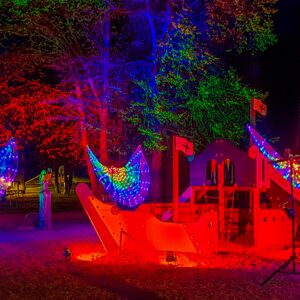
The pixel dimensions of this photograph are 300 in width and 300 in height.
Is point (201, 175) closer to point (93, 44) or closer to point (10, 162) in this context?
point (10, 162)

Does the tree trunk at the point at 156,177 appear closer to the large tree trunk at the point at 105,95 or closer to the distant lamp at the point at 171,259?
the large tree trunk at the point at 105,95

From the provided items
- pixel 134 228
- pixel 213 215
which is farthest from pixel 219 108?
pixel 134 228

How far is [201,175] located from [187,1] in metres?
7.25

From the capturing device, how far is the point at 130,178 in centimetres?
1553

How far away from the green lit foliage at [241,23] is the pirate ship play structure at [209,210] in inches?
190

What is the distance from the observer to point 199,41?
17375 mm

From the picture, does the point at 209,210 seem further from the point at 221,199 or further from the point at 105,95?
the point at 105,95

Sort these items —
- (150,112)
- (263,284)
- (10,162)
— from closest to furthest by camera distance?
(263,284) < (10,162) < (150,112)

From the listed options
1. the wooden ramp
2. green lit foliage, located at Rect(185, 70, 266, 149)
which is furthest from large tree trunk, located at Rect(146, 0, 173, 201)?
the wooden ramp

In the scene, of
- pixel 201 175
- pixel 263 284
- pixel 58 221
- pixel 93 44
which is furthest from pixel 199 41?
pixel 263 284

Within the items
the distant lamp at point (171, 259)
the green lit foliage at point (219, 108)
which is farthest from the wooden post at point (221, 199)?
the green lit foliage at point (219, 108)

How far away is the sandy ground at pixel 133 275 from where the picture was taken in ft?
23.5

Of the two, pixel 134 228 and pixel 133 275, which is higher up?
pixel 134 228

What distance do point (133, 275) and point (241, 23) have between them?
10.9 meters
